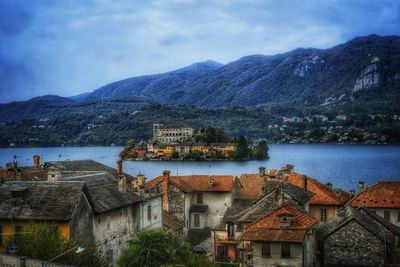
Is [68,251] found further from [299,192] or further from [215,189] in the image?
[215,189]

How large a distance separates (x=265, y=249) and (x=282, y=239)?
1507 millimetres

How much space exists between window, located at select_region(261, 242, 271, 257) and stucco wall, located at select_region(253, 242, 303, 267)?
0.20 m

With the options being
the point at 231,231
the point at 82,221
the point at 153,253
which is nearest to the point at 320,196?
the point at 231,231

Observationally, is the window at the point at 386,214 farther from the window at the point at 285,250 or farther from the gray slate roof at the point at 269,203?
the window at the point at 285,250

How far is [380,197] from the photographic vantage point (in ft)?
176

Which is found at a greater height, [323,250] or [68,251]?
[68,251]

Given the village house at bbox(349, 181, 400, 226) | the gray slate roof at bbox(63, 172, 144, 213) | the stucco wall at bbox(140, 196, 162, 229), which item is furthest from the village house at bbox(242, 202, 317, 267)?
the village house at bbox(349, 181, 400, 226)

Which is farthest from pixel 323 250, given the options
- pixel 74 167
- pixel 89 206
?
pixel 74 167

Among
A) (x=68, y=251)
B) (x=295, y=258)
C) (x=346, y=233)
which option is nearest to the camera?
(x=68, y=251)

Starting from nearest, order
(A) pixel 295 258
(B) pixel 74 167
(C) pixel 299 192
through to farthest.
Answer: (A) pixel 295 258
(C) pixel 299 192
(B) pixel 74 167

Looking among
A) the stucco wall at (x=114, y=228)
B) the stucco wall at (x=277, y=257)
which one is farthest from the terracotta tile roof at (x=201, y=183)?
the stucco wall at (x=277, y=257)

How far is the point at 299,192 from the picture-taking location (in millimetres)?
51500

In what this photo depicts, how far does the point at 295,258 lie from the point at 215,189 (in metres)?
26.8

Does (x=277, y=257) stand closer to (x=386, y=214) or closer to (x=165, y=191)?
(x=386, y=214)
